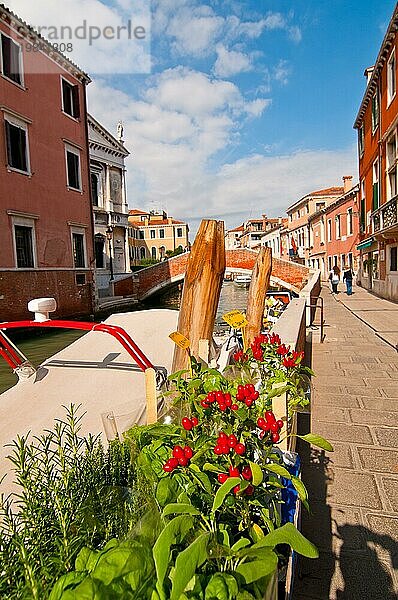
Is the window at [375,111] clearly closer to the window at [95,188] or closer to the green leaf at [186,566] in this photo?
the window at [95,188]

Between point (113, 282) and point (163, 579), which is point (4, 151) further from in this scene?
point (163, 579)

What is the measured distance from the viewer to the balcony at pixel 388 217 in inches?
485

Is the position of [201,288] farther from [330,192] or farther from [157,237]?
[157,237]

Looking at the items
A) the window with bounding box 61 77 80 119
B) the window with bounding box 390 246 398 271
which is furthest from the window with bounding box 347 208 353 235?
the window with bounding box 61 77 80 119

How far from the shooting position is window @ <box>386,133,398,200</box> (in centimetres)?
1401

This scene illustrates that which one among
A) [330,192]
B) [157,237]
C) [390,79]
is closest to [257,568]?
[390,79]

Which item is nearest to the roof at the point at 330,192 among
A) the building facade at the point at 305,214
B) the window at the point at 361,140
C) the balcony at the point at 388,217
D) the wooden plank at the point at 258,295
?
the building facade at the point at 305,214

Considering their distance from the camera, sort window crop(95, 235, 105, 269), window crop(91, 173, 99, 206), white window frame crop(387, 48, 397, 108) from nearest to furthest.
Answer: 1. white window frame crop(387, 48, 397, 108)
2. window crop(91, 173, 99, 206)
3. window crop(95, 235, 105, 269)

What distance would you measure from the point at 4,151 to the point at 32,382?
37.1ft

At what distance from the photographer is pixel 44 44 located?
13.7 m

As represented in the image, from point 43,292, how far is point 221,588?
1389 centimetres

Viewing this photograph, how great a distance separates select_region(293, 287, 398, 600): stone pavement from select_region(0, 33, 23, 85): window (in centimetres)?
1285

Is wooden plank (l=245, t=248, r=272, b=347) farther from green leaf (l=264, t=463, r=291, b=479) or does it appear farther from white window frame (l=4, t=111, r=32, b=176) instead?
white window frame (l=4, t=111, r=32, b=176)

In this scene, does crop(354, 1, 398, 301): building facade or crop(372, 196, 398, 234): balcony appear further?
crop(354, 1, 398, 301): building facade
